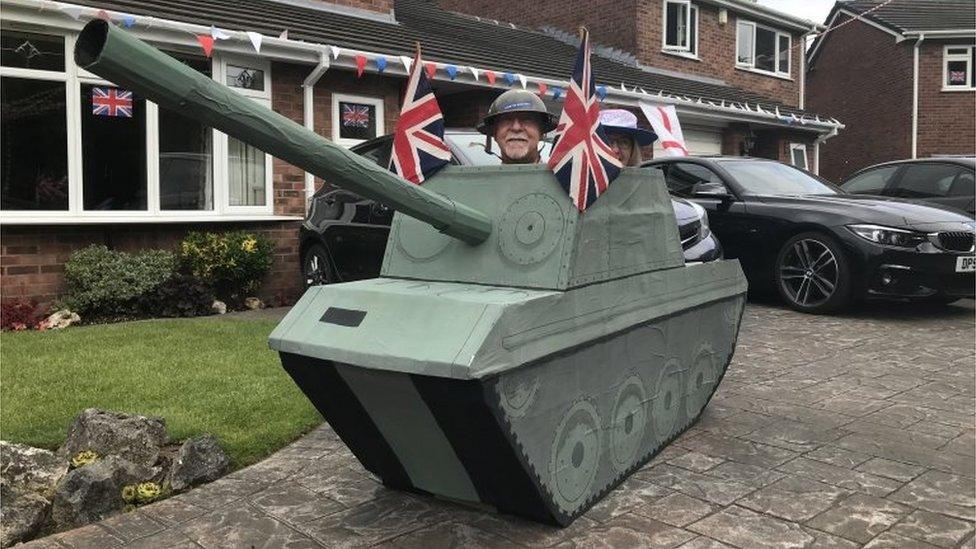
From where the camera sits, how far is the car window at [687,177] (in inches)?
330

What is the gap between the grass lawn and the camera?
399 cm

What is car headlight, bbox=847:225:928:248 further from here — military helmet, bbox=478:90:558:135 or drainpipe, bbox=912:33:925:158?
drainpipe, bbox=912:33:925:158

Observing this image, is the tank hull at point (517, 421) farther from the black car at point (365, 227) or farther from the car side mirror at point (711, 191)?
the car side mirror at point (711, 191)

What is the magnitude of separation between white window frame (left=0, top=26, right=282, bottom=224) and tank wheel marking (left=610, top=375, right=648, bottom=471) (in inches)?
214

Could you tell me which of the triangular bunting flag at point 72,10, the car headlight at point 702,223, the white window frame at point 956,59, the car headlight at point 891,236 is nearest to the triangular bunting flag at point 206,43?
the triangular bunting flag at point 72,10

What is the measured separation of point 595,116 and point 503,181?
15.9 inches

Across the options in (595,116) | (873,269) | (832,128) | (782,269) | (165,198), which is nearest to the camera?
(595,116)

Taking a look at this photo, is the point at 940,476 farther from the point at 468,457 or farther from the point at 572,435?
the point at 468,457

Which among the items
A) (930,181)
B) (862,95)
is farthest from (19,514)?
(862,95)

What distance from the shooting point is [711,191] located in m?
8.15

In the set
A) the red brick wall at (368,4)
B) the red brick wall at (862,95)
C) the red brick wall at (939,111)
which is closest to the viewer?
the red brick wall at (368,4)

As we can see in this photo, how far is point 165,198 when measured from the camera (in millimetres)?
8719

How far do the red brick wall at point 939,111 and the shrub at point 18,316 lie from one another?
2342 centimetres

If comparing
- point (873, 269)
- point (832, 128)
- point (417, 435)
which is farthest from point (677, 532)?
point (832, 128)
